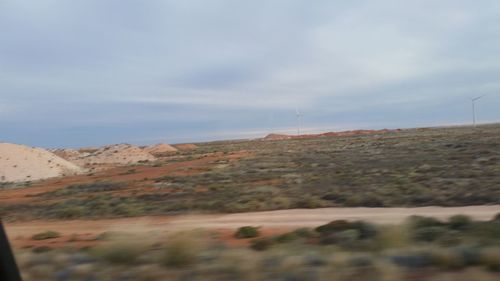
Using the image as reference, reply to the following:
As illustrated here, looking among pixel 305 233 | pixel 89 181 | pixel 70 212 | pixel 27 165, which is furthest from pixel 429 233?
pixel 27 165

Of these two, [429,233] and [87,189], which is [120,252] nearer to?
[429,233]

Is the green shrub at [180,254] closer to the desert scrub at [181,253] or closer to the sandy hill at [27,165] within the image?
the desert scrub at [181,253]

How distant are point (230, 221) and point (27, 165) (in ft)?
165

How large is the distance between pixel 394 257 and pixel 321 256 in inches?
51.7

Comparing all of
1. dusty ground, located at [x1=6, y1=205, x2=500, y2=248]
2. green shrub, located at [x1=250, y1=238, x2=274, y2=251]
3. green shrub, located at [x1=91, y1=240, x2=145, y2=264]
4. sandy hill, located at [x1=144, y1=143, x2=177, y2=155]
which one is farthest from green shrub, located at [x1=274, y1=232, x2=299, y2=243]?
sandy hill, located at [x1=144, y1=143, x2=177, y2=155]

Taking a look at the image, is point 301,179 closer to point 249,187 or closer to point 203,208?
point 249,187

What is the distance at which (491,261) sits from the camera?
7.85m

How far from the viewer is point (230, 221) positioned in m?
18.9

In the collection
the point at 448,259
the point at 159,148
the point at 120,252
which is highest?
the point at 159,148

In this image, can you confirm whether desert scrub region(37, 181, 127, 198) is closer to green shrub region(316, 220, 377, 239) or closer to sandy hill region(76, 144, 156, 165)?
green shrub region(316, 220, 377, 239)

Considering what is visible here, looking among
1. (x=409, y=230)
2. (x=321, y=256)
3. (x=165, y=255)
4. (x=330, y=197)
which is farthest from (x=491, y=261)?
(x=330, y=197)

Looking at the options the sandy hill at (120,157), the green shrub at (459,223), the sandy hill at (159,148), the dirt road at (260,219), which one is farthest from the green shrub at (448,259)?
the sandy hill at (159,148)

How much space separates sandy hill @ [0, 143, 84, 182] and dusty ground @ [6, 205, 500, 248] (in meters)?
39.8

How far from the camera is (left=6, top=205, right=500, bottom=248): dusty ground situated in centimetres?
1608
